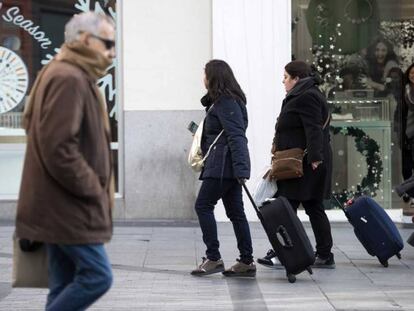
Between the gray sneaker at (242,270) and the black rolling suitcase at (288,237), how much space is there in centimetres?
36

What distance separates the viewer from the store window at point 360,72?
1130 centimetres

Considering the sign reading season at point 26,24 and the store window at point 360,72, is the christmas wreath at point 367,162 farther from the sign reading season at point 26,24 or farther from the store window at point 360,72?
the sign reading season at point 26,24

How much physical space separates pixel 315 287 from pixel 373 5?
4.86 meters

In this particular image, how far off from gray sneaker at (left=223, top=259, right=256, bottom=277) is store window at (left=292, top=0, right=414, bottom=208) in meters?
3.72

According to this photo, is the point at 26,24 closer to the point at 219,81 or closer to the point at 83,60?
the point at 219,81

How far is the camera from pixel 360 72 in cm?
1137

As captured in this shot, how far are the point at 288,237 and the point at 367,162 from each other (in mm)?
4266

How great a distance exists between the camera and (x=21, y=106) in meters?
11.2

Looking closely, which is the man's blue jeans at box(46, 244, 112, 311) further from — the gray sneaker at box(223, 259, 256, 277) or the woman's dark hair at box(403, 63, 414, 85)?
the woman's dark hair at box(403, 63, 414, 85)

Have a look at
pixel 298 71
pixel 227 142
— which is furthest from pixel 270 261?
pixel 298 71

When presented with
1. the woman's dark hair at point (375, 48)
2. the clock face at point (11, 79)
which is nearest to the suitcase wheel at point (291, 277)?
the woman's dark hair at point (375, 48)

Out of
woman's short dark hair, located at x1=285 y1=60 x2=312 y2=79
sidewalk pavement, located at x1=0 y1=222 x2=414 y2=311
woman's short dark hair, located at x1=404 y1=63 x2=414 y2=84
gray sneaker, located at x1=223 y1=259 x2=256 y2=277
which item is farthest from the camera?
woman's short dark hair, located at x1=404 y1=63 x2=414 y2=84

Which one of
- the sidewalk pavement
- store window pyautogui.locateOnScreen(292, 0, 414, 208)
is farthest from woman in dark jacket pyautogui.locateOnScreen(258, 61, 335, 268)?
store window pyautogui.locateOnScreen(292, 0, 414, 208)

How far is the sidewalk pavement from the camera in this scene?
267 inches
